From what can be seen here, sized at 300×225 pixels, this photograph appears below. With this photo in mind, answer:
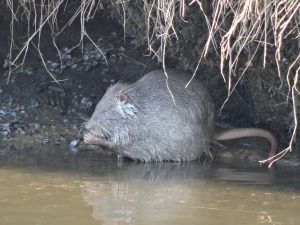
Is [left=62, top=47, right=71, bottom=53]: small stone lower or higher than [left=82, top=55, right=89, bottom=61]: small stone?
higher

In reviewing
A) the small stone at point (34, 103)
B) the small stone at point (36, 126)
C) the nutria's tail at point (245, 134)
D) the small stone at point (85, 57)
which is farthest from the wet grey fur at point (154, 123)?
the small stone at point (85, 57)

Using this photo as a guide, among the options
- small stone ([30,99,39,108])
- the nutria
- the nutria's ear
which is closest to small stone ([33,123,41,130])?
small stone ([30,99,39,108])

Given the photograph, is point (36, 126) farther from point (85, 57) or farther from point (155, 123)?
point (155, 123)

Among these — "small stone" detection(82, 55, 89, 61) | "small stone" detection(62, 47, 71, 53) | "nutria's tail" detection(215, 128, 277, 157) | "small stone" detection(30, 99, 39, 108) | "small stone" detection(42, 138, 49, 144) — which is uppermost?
"small stone" detection(62, 47, 71, 53)

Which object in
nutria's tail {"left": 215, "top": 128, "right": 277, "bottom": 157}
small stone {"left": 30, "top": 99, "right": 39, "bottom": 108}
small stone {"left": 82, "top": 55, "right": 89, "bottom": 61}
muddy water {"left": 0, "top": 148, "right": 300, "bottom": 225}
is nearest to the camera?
muddy water {"left": 0, "top": 148, "right": 300, "bottom": 225}

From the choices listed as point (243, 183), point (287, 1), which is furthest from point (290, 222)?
point (287, 1)

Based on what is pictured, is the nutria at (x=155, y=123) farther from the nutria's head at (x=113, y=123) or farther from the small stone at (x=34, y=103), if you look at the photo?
the small stone at (x=34, y=103)

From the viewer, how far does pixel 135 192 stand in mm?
6379

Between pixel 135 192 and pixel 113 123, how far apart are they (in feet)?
5.68

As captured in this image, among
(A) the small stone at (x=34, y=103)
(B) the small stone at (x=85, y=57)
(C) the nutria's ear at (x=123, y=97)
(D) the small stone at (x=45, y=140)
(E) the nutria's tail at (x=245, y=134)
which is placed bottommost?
(D) the small stone at (x=45, y=140)

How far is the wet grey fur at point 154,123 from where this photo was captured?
7.89 m

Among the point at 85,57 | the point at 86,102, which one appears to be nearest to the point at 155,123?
the point at 86,102

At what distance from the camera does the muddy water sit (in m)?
5.55

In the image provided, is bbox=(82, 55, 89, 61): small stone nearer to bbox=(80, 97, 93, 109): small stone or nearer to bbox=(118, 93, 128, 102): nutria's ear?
bbox=(80, 97, 93, 109): small stone
